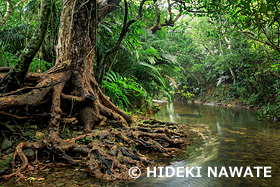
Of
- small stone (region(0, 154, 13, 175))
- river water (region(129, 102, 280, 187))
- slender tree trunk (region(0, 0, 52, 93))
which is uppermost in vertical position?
slender tree trunk (region(0, 0, 52, 93))

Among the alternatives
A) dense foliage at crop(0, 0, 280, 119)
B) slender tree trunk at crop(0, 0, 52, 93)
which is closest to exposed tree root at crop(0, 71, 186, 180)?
slender tree trunk at crop(0, 0, 52, 93)

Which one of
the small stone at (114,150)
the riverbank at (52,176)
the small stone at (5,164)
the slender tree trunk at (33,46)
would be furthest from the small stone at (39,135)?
the small stone at (114,150)

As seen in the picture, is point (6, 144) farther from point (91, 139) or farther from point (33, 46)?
point (33, 46)

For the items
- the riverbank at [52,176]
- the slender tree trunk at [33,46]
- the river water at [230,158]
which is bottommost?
the river water at [230,158]

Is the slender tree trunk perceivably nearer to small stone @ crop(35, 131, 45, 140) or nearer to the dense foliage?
small stone @ crop(35, 131, 45, 140)

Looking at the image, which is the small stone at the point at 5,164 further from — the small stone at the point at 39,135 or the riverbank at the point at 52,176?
the small stone at the point at 39,135

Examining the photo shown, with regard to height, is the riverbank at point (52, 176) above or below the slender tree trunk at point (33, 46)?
below

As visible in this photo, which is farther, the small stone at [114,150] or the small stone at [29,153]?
the small stone at [114,150]

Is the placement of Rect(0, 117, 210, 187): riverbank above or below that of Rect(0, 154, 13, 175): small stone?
below

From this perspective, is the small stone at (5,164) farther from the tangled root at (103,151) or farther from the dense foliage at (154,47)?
the dense foliage at (154,47)

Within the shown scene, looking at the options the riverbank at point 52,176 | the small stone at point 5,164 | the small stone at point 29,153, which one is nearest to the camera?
the riverbank at point 52,176

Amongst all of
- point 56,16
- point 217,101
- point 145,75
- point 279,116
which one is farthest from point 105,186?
point 217,101

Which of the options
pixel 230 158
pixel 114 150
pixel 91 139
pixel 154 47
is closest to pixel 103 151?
pixel 114 150

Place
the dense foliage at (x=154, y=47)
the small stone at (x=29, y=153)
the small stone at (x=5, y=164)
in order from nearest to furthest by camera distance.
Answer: the small stone at (x=5, y=164), the small stone at (x=29, y=153), the dense foliage at (x=154, y=47)
